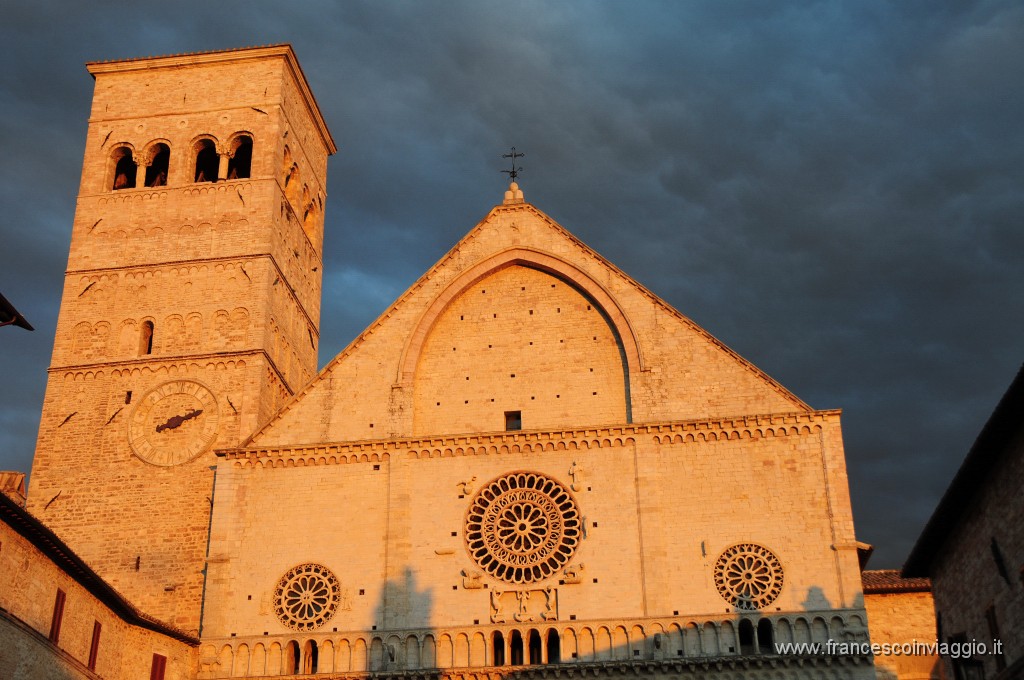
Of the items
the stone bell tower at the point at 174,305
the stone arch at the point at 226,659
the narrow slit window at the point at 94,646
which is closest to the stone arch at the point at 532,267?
the stone bell tower at the point at 174,305

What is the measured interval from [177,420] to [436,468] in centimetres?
695

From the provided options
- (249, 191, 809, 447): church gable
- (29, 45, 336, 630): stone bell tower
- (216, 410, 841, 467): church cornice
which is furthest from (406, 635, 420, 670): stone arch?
(29, 45, 336, 630): stone bell tower

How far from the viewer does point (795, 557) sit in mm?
23688

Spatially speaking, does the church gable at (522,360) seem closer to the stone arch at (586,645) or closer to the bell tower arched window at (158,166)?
the stone arch at (586,645)

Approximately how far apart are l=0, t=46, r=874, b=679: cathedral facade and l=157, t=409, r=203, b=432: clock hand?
2.3 inches

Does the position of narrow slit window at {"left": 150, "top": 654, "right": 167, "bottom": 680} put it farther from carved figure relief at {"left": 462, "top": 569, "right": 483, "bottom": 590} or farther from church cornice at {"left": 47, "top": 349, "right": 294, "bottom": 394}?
church cornice at {"left": 47, "top": 349, "right": 294, "bottom": 394}

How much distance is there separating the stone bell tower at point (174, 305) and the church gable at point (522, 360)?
306 cm

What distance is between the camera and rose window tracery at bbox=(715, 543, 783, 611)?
23422mm

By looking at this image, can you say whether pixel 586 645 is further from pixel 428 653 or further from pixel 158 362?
pixel 158 362

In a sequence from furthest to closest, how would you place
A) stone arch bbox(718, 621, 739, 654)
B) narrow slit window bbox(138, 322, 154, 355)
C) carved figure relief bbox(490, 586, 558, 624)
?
narrow slit window bbox(138, 322, 154, 355)
carved figure relief bbox(490, 586, 558, 624)
stone arch bbox(718, 621, 739, 654)

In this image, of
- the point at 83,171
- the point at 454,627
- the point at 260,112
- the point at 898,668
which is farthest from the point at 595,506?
the point at 83,171

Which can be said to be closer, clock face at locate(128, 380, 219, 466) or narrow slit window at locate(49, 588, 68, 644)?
narrow slit window at locate(49, 588, 68, 644)

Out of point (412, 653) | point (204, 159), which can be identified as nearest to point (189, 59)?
point (204, 159)

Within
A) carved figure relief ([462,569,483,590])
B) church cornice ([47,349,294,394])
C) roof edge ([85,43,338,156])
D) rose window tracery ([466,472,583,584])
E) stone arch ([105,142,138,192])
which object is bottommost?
carved figure relief ([462,569,483,590])
